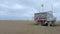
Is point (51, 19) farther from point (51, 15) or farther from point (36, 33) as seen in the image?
point (36, 33)

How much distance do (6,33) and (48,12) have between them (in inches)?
683

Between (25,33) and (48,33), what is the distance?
3141 millimetres

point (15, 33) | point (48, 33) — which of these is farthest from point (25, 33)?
point (48, 33)

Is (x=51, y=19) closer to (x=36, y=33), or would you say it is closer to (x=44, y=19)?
(x=44, y=19)

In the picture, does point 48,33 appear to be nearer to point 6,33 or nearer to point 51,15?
point 6,33

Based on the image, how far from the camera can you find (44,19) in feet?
127

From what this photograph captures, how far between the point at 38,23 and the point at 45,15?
9.35 ft

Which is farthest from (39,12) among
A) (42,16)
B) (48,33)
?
(48,33)

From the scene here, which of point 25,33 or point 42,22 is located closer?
point 25,33

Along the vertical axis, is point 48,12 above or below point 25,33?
above

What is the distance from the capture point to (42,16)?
39.0m

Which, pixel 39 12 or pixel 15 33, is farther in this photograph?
pixel 39 12

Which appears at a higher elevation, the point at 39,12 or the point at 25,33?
the point at 39,12

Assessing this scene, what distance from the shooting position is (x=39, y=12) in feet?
131
